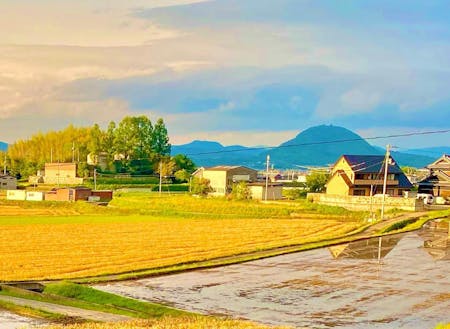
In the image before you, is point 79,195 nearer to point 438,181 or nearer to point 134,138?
point 134,138

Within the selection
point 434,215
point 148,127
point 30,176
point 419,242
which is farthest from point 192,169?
point 419,242

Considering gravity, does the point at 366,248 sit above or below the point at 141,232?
above

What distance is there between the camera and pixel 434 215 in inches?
1828

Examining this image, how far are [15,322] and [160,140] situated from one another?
8724 centimetres

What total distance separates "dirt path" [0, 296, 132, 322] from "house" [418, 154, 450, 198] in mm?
51730

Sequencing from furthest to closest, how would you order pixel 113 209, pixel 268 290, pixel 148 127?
pixel 148 127
pixel 113 209
pixel 268 290

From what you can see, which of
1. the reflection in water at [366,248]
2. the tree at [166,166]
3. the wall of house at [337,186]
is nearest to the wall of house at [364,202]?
the wall of house at [337,186]

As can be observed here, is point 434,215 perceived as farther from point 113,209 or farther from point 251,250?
point 113,209

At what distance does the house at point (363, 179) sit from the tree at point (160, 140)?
43.5 metres

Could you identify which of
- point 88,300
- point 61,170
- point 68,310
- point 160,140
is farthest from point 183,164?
point 68,310

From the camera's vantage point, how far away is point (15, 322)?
1493 centimetres

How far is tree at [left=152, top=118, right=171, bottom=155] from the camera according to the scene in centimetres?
10088

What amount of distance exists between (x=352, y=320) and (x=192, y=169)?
279ft

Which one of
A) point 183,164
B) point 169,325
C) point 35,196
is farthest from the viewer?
point 183,164
